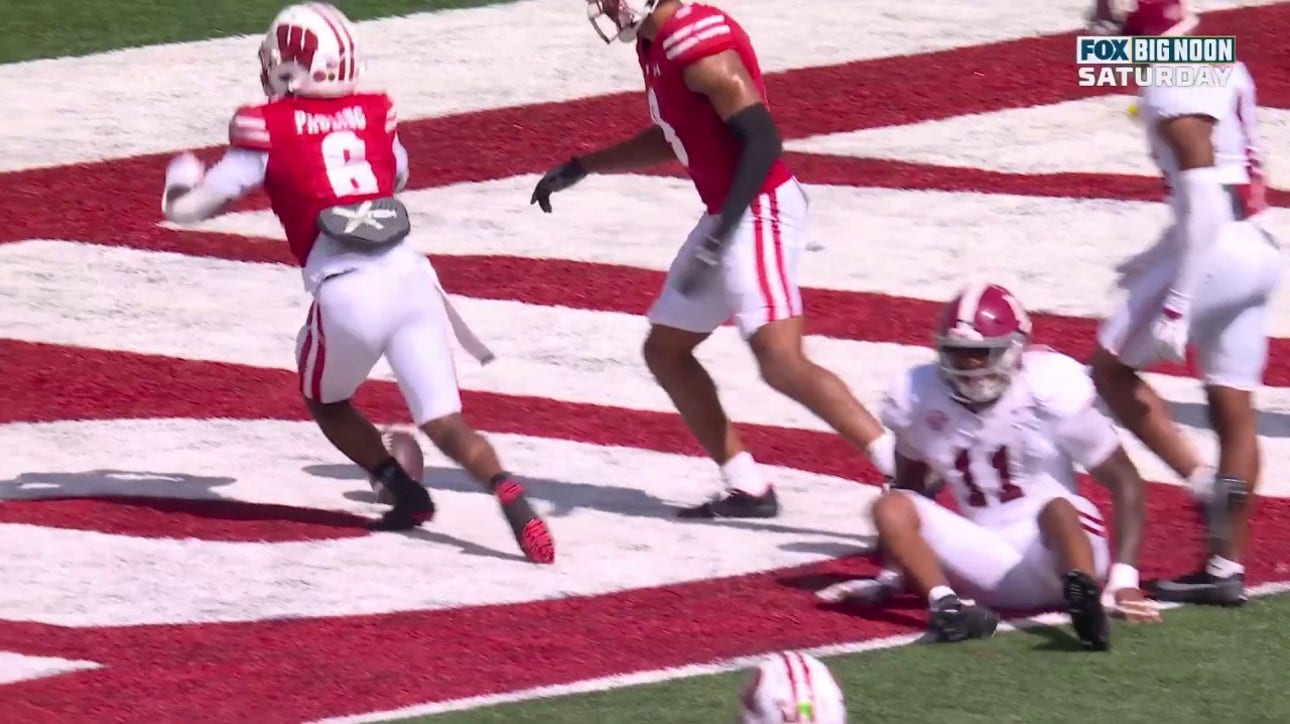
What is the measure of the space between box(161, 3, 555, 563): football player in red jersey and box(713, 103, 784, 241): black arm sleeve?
0.86 metres

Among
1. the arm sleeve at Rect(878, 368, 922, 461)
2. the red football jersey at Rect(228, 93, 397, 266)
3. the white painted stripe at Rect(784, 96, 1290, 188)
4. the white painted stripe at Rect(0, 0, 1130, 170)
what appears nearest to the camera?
the arm sleeve at Rect(878, 368, 922, 461)

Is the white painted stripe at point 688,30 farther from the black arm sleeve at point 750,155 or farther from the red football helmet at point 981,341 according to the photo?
the red football helmet at point 981,341

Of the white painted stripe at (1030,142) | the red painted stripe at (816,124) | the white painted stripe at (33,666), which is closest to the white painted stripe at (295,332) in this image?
the red painted stripe at (816,124)

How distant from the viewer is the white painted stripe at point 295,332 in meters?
8.44

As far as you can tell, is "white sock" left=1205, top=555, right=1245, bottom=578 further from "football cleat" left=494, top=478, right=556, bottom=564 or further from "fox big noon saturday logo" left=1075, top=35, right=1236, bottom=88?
"football cleat" left=494, top=478, right=556, bottom=564

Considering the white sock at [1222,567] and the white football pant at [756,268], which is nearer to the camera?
the white sock at [1222,567]

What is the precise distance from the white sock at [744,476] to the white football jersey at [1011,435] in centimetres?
100

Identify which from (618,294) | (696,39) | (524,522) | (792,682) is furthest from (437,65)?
(792,682)

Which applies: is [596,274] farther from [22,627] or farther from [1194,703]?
[1194,703]

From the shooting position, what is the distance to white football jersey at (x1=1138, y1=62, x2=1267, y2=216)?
640 cm

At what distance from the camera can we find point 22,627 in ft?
21.4

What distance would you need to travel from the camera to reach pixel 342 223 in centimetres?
704

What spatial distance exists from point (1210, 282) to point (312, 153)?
96.4 inches

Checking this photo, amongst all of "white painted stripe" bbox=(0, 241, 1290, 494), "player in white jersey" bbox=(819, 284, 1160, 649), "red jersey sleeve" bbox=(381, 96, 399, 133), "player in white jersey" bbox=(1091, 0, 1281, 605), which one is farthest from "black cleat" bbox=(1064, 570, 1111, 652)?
"red jersey sleeve" bbox=(381, 96, 399, 133)
